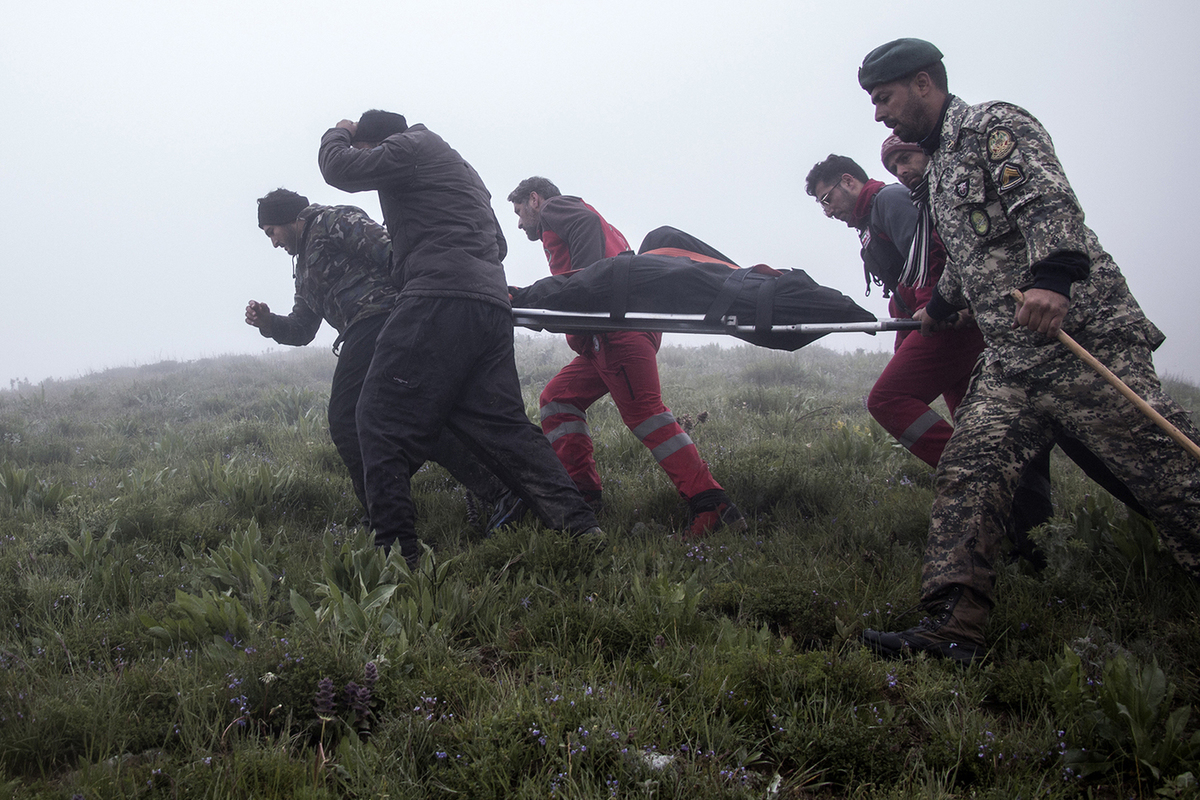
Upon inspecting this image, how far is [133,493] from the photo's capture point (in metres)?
4.68

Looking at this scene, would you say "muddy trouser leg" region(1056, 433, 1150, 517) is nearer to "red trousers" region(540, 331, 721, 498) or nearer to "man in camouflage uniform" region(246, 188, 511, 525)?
"red trousers" region(540, 331, 721, 498)

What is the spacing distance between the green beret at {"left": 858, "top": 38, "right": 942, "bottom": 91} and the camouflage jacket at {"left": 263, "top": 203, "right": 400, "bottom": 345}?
3.18m

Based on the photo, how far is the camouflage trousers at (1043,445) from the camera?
2.63 m

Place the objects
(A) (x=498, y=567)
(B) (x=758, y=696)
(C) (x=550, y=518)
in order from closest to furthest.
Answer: (B) (x=758, y=696)
(A) (x=498, y=567)
(C) (x=550, y=518)

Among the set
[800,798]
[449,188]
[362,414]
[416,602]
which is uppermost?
[449,188]

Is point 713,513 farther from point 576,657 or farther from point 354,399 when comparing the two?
point 354,399

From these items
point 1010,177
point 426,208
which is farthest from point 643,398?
point 1010,177

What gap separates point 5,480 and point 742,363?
11.2 metres

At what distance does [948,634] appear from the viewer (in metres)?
2.72

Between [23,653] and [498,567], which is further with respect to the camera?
[498,567]

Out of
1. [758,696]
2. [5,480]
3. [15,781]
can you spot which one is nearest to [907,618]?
[758,696]

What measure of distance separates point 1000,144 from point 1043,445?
4.18 feet

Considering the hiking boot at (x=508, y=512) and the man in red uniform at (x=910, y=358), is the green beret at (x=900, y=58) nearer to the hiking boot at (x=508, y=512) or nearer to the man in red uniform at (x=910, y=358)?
the man in red uniform at (x=910, y=358)

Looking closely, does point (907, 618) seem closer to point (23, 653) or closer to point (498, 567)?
point (498, 567)
